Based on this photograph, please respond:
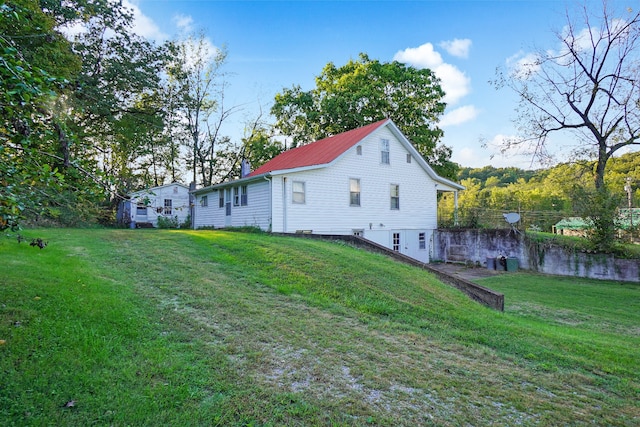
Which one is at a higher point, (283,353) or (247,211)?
(247,211)

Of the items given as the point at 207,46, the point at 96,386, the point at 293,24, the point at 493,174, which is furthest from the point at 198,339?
the point at 493,174

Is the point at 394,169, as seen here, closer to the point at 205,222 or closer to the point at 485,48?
the point at 485,48

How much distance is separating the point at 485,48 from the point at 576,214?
7.93 meters

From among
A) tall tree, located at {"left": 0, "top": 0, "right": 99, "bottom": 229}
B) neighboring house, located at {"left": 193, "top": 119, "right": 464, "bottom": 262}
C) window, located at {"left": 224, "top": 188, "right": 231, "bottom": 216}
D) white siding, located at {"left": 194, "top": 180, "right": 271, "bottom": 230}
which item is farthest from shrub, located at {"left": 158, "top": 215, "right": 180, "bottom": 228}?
tall tree, located at {"left": 0, "top": 0, "right": 99, "bottom": 229}

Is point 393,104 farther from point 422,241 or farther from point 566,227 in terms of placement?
point 566,227

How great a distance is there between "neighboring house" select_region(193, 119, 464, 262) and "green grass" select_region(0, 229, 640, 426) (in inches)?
305

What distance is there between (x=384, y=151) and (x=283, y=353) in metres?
15.7

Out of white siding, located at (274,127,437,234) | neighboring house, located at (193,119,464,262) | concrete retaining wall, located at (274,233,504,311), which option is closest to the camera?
concrete retaining wall, located at (274,233,504,311)

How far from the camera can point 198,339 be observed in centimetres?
434

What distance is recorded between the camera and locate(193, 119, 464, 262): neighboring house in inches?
617

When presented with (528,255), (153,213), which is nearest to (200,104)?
(153,213)

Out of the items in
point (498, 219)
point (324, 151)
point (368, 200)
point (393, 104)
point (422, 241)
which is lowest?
point (422, 241)

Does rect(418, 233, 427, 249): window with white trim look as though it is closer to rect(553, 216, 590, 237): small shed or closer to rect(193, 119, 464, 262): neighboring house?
rect(193, 119, 464, 262): neighboring house

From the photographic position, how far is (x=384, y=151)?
18.6m
